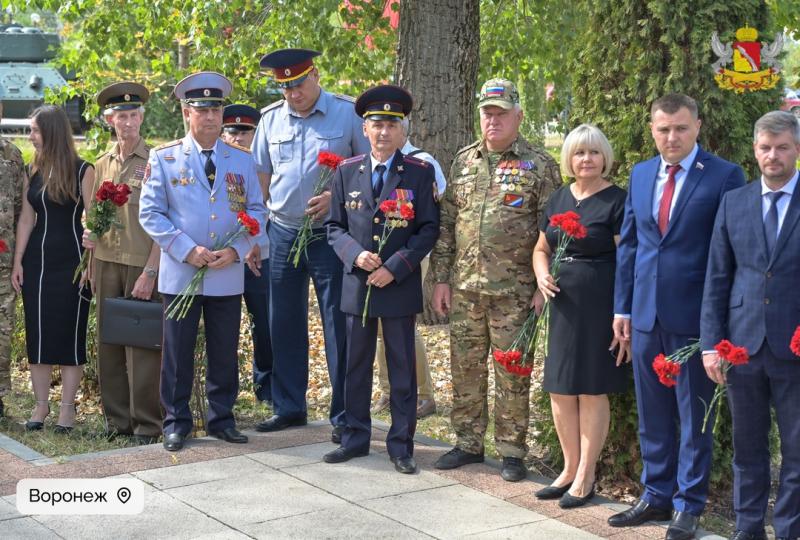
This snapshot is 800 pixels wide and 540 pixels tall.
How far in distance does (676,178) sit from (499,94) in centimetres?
108

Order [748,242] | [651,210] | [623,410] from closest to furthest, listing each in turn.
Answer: [748,242] → [651,210] → [623,410]

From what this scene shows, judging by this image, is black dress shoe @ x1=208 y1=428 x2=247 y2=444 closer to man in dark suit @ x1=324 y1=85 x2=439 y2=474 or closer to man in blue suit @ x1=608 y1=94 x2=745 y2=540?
man in dark suit @ x1=324 y1=85 x2=439 y2=474

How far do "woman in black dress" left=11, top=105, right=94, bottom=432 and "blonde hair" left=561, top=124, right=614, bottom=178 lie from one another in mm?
3122

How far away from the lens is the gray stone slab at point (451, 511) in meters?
5.04

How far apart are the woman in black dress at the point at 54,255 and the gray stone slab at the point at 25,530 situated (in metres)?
2.04

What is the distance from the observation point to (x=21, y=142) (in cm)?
2470

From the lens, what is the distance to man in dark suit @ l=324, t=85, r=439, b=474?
5969 mm

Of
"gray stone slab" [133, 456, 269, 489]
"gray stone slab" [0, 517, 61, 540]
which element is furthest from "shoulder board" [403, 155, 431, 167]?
"gray stone slab" [0, 517, 61, 540]

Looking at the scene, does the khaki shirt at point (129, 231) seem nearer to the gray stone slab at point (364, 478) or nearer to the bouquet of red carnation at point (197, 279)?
the bouquet of red carnation at point (197, 279)

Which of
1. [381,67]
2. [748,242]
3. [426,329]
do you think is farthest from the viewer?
[381,67]

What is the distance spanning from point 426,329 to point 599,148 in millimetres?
5411

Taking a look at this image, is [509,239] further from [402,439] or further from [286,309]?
[286,309]

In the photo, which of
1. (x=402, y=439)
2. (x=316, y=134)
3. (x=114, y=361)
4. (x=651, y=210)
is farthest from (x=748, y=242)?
(x=114, y=361)

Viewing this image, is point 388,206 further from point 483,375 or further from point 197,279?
point 197,279
